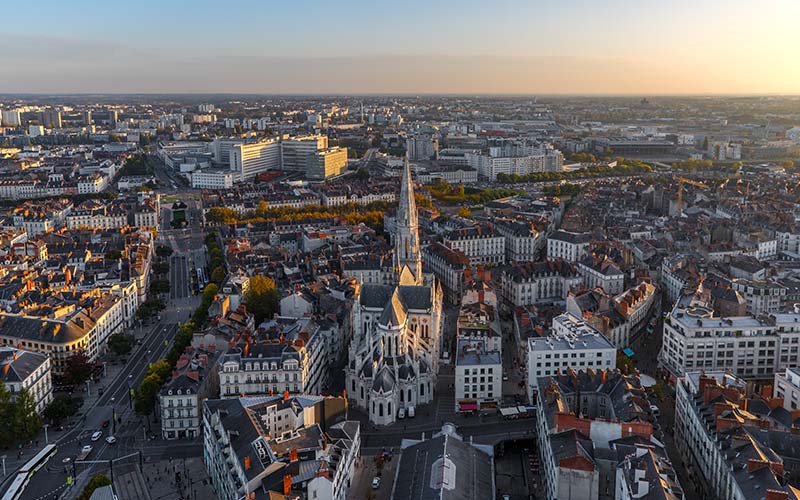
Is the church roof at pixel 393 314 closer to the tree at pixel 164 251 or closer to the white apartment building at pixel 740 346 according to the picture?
the white apartment building at pixel 740 346

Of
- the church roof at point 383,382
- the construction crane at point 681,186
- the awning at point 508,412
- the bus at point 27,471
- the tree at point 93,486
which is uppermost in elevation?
the construction crane at point 681,186

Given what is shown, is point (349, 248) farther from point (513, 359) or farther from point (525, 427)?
point (525, 427)

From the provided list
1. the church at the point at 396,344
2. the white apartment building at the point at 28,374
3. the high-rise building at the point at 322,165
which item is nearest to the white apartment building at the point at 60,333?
the white apartment building at the point at 28,374

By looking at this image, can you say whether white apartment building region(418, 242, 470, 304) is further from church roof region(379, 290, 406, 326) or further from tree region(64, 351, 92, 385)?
tree region(64, 351, 92, 385)

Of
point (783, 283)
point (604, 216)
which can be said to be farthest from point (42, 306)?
point (604, 216)

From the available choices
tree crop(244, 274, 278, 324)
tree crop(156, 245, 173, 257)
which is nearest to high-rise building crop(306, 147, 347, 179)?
tree crop(156, 245, 173, 257)

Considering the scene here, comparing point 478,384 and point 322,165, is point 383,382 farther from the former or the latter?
point 322,165

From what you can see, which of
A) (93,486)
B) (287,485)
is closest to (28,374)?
(93,486)
